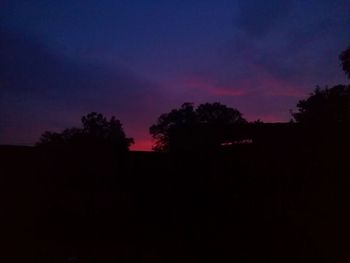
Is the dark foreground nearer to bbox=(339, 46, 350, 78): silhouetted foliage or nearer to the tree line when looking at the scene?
the tree line

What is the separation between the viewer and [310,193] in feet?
49.8

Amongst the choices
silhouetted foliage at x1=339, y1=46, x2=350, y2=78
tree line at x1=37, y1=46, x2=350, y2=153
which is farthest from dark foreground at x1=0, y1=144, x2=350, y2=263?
silhouetted foliage at x1=339, y1=46, x2=350, y2=78

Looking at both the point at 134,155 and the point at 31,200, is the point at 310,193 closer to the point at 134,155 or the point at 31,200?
the point at 134,155

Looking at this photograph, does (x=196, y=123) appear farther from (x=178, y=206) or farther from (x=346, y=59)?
(x=346, y=59)

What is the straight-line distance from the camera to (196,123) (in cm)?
2400

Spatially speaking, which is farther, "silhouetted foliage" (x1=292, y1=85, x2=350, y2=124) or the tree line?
"silhouetted foliage" (x1=292, y1=85, x2=350, y2=124)

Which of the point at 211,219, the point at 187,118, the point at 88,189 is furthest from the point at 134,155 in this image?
the point at 187,118

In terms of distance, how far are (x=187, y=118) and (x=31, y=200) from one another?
48.1 m

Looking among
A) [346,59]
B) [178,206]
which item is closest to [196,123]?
[178,206]

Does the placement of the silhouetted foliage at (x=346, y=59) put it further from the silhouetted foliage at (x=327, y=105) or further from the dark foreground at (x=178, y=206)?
the dark foreground at (x=178, y=206)

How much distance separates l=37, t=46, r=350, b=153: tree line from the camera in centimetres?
2200

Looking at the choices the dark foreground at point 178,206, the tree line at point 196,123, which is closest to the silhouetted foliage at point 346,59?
the tree line at point 196,123

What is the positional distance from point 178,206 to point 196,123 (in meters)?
7.78

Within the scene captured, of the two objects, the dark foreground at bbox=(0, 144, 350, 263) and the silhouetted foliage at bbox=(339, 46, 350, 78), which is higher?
the silhouetted foliage at bbox=(339, 46, 350, 78)
